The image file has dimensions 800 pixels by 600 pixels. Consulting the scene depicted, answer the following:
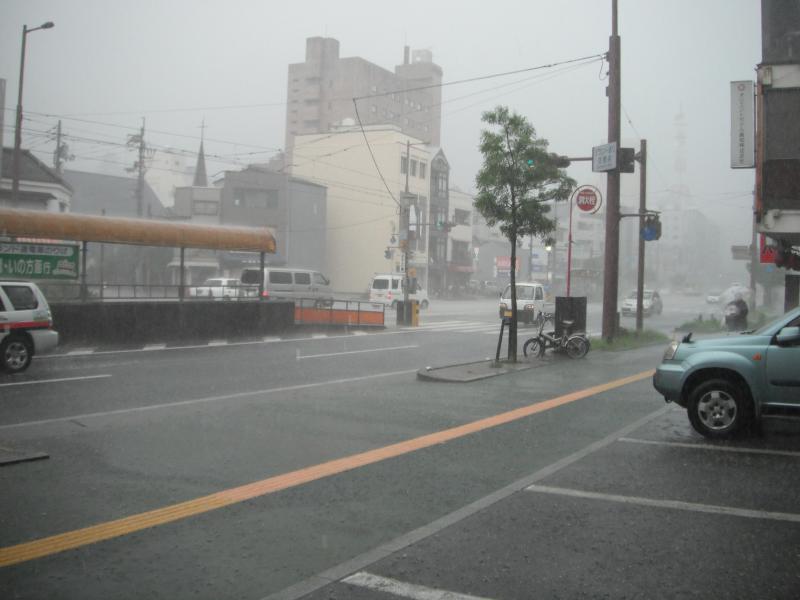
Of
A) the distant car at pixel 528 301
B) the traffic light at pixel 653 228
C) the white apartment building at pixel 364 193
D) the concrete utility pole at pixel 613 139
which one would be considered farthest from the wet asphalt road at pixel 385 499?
the white apartment building at pixel 364 193

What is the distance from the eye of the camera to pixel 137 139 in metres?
41.4

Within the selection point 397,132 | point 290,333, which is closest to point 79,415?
point 290,333

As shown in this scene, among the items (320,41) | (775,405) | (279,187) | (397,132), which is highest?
(320,41)

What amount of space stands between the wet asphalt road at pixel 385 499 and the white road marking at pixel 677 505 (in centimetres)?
3

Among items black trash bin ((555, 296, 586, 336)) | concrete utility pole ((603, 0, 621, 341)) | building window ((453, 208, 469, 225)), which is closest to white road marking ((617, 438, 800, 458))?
black trash bin ((555, 296, 586, 336))

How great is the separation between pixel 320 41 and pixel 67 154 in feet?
191

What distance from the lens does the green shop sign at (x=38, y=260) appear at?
56.7 feet

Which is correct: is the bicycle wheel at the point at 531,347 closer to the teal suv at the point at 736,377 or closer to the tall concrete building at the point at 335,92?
the teal suv at the point at 736,377

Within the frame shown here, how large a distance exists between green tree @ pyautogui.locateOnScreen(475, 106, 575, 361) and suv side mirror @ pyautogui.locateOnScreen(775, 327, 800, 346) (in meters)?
7.45

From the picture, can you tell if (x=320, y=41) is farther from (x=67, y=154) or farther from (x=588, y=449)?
(x=588, y=449)

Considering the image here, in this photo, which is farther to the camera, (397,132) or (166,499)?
(397,132)

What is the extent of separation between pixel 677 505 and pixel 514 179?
1038 cm

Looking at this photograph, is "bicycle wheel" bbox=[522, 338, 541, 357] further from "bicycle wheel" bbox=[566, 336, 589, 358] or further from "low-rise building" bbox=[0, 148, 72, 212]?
"low-rise building" bbox=[0, 148, 72, 212]

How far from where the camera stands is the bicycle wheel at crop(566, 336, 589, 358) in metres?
17.0
